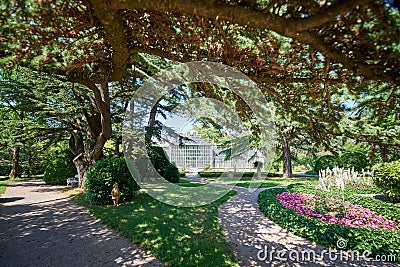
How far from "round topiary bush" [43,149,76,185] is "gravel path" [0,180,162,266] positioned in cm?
578

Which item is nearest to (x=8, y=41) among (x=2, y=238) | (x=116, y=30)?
(x=116, y=30)

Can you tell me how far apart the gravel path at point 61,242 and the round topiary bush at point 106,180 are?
593 millimetres

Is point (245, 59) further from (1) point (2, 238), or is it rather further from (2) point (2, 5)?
(1) point (2, 238)

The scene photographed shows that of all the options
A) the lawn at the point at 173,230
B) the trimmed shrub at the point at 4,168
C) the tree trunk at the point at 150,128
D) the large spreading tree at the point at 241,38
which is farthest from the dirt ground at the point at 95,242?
the trimmed shrub at the point at 4,168

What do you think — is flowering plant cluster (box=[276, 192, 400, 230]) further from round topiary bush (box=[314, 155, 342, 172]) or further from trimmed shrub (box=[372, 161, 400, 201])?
round topiary bush (box=[314, 155, 342, 172])

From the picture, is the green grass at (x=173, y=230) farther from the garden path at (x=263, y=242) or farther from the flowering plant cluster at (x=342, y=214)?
the flowering plant cluster at (x=342, y=214)

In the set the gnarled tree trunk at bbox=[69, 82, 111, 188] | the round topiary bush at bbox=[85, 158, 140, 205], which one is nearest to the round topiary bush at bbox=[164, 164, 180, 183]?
the gnarled tree trunk at bbox=[69, 82, 111, 188]

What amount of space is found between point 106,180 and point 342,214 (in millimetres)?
6309

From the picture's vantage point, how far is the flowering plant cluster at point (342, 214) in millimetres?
4789

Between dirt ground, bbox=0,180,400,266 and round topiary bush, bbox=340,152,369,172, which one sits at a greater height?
round topiary bush, bbox=340,152,369,172

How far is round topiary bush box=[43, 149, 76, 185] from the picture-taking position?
38.5 feet

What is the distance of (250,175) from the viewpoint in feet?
60.7

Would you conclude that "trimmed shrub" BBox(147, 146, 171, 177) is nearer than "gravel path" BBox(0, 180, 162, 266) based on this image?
No

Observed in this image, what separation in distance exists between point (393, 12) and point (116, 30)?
6.88 feet
